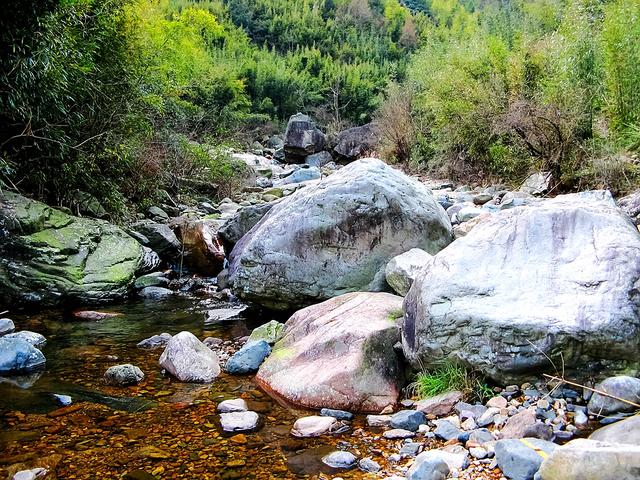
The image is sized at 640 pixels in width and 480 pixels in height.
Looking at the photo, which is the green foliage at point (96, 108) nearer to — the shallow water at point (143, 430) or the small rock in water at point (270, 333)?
the shallow water at point (143, 430)

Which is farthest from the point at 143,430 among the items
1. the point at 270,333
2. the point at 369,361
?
the point at 270,333

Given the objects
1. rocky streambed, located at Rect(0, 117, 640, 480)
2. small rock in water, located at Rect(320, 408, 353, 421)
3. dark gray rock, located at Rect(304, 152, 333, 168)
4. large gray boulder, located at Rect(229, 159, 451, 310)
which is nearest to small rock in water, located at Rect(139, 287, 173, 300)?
rocky streambed, located at Rect(0, 117, 640, 480)

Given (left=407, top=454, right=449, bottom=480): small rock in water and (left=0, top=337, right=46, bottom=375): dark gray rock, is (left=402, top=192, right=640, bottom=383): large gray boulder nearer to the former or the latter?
(left=407, top=454, right=449, bottom=480): small rock in water

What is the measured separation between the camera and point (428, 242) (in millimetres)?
5676

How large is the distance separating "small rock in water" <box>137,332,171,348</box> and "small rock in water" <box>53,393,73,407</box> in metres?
1.25

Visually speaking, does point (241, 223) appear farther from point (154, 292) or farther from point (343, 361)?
point (343, 361)

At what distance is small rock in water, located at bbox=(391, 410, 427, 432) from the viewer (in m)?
3.22

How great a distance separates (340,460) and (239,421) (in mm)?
→ 825

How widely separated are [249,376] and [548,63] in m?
10.7

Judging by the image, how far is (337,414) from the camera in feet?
11.5

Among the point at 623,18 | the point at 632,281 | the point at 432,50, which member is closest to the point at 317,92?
the point at 432,50

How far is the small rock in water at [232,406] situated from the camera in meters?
3.65

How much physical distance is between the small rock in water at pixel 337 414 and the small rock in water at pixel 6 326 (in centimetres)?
357

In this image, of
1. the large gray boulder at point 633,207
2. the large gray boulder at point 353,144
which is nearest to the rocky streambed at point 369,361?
the large gray boulder at point 633,207
